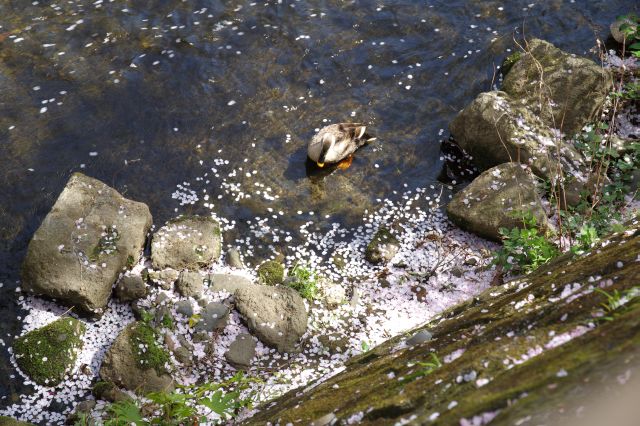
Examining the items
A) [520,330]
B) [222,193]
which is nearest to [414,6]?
[222,193]

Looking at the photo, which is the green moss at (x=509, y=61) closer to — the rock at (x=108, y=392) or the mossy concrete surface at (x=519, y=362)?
the mossy concrete surface at (x=519, y=362)

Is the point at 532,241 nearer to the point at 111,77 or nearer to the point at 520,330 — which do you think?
the point at 520,330

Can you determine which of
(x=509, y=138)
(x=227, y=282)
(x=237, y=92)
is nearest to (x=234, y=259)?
(x=227, y=282)

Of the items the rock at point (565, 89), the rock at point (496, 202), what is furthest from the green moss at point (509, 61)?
the rock at point (496, 202)

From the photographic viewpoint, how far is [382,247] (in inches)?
318

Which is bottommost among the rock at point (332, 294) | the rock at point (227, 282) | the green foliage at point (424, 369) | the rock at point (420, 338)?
the rock at point (332, 294)

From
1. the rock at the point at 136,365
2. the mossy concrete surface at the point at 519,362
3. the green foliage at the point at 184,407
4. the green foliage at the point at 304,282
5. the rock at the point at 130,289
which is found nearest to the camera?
the mossy concrete surface at the point at 519,362

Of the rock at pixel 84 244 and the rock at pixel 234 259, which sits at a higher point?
the rock at pixel 84 244

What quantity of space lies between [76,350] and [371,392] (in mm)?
4356

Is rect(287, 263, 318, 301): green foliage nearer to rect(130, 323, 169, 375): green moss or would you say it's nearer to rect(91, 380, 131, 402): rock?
rect(130, 323, 169, 375): green moss

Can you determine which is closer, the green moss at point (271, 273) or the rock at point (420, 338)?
the rock at point (420, 338)

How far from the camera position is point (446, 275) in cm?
786

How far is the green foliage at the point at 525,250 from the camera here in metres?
6.96

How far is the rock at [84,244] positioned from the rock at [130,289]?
12 cm
